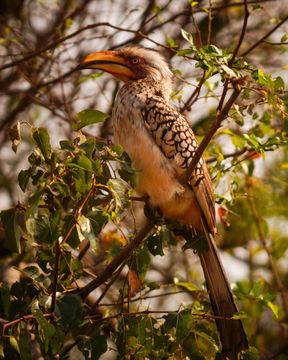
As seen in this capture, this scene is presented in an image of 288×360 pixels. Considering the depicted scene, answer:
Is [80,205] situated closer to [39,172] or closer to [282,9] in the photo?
[39,172]

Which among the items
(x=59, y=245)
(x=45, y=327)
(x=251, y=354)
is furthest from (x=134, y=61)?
(x=45, y=327)

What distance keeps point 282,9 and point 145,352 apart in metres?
3.24

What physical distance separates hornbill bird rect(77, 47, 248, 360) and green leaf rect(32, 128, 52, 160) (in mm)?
973

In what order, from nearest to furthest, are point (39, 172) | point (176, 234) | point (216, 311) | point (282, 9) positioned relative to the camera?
1. point (39, 172)
2. point (216, 311)
3. point (176, 234)
4. point (282, 9)

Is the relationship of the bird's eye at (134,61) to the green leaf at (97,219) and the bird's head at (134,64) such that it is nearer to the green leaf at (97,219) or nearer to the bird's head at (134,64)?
the bird's head at (134,64)

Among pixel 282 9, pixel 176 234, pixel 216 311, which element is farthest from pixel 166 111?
pixel 282 9

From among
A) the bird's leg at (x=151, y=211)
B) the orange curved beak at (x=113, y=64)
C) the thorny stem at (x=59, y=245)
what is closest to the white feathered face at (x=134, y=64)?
the orange curved beak at (x=113, y=64)

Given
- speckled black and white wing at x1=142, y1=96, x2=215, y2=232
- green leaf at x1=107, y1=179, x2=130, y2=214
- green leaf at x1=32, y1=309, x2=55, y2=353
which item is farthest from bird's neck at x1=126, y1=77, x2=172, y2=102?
green leaf at x1=32, y1=309, x2=55, y2=353

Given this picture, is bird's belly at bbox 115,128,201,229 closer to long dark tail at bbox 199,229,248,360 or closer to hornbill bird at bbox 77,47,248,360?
hornbill bird at bbox 77,47,248,360

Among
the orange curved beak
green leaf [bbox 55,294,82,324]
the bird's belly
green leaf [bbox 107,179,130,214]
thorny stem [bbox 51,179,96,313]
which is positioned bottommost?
green leaf [bbox 55,294,82,324]

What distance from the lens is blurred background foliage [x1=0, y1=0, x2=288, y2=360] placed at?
6.23 ft

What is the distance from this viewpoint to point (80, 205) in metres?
1.96

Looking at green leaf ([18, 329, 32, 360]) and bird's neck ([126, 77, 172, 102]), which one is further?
bird's neck ([126, 77, 172, 102])

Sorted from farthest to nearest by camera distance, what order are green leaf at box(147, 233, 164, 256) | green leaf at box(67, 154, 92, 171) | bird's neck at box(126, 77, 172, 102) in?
bird's neck at box(126, 77, 172, 102)
green leaf at box(147, 233, 164, 256)
green leaf at box(67, 154, 92, 171)
